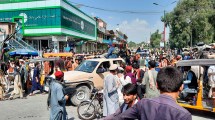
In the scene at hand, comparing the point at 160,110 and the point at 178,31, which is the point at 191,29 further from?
the point at 160,110

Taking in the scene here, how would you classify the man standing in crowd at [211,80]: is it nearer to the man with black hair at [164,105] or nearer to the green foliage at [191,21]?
the man with black hair at [164,105]

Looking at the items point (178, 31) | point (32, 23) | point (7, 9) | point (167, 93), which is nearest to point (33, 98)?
point (167, 93)

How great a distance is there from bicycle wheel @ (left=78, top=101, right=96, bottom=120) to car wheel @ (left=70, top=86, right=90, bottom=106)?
2.16 meters

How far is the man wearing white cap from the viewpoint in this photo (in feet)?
22.2

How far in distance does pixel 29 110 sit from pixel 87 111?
9.44ft

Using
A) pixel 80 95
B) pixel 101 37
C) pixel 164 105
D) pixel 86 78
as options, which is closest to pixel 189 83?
pixel 86 78

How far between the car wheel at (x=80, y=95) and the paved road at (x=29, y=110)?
268 mm

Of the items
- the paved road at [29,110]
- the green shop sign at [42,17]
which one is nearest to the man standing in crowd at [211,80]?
the paved road at [29,110]

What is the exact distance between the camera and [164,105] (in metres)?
1.88

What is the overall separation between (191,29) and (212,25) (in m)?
3.90

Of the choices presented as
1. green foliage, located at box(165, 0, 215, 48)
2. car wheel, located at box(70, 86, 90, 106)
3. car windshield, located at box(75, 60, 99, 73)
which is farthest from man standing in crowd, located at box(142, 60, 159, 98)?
green foliage, located at box(165, 0, 215, 48)

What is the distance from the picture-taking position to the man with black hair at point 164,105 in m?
1.84

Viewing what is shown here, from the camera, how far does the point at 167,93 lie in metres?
2.01

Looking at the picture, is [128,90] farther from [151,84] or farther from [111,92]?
[111,92]
